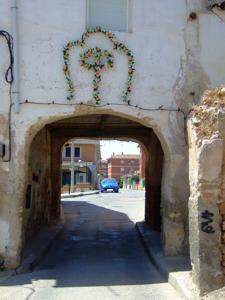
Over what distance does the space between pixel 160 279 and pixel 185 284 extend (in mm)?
1303

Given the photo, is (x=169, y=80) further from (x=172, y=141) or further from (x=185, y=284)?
(x=185, y=284)

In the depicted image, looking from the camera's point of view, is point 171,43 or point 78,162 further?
point 78,162

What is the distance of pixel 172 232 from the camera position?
10672 mm

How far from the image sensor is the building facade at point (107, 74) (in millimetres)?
10461

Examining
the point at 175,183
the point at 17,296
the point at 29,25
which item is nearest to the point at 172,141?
the point at 175,183

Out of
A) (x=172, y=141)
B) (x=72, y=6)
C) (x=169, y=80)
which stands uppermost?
(x=72, y=6)

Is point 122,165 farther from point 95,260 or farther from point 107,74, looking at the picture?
point 107,74

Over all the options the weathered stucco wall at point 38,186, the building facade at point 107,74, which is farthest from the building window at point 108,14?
the weathered stucco wall at point 38,186

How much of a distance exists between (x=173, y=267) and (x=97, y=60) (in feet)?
14.6

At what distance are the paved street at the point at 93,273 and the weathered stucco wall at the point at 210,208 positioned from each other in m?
0.83

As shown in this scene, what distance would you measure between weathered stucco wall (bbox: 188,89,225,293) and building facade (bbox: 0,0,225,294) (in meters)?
2.62

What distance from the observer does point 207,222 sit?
7973 mm

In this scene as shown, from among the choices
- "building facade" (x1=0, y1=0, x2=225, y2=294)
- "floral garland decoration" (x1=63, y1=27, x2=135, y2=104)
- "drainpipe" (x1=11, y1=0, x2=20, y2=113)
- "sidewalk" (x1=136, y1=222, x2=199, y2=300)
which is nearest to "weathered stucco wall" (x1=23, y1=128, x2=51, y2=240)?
"building facade" (x1=0, y1=0, x2=225, y2=294)

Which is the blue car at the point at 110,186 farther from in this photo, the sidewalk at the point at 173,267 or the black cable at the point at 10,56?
the black cable at the point at 10,56
